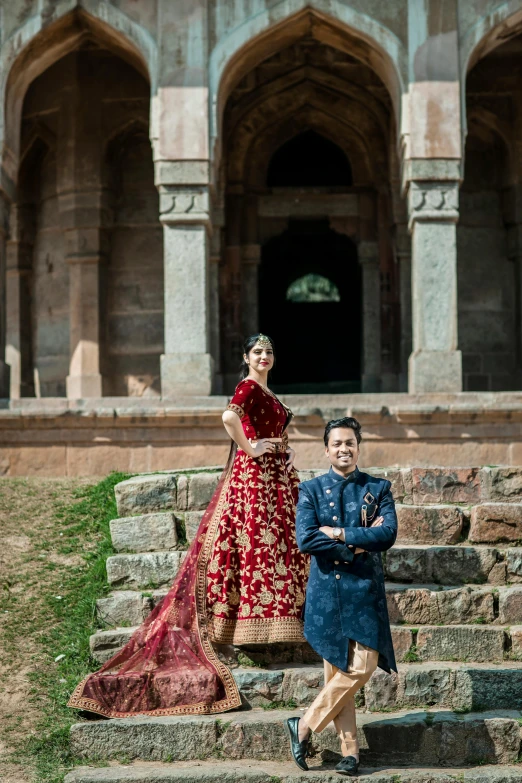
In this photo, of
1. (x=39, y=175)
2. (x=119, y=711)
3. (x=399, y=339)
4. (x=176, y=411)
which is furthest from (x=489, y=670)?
(x=39, y=175)

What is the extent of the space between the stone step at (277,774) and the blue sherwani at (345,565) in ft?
1.41

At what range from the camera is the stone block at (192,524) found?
613 centimetres

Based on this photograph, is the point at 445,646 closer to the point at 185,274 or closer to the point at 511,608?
the point at 511,608

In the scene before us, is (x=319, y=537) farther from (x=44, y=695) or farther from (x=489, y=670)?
(x=44, y=695)

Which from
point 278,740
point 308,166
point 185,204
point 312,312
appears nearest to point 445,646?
point 278,740

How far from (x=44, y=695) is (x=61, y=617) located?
2.29 ft

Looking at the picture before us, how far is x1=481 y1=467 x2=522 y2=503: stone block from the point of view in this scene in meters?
6.59

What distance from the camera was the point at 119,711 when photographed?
15.1 ft

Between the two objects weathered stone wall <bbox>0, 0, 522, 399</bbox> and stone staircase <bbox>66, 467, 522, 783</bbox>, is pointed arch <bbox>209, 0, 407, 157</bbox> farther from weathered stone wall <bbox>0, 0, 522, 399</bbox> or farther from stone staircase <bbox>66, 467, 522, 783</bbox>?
stone staircase <bbox>66, 467, 522, 783</bbox>

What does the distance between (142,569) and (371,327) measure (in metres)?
7.70

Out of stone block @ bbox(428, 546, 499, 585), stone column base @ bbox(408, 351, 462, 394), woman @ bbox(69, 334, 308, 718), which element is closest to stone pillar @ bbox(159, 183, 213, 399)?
stone column base @ bbox(408, 351, 462, 394)

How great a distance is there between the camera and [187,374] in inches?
388

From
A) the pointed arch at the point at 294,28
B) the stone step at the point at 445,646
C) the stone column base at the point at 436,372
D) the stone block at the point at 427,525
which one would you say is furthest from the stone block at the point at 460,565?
the pointed arch at the point at 294,28

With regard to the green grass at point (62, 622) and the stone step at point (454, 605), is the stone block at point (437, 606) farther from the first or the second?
the green grass at point (62, 622)
